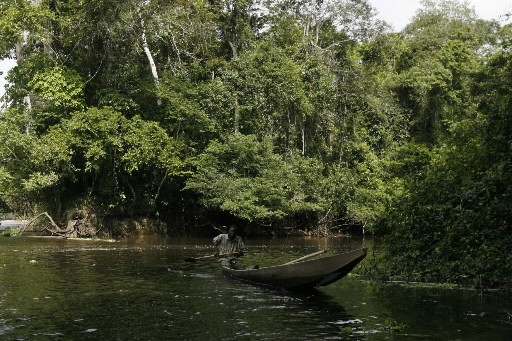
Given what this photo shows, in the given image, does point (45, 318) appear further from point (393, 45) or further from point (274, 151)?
point (393, 45)

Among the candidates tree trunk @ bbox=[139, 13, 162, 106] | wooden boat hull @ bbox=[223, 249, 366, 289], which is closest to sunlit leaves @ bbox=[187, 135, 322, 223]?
tree trunk @ bbox=[139, 13, 162, 106]

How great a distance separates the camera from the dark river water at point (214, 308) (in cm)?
1040

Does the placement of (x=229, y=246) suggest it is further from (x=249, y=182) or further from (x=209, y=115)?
(x=209, y=115)

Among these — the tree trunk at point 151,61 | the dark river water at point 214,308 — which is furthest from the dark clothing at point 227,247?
the tree trunk at point 151,61

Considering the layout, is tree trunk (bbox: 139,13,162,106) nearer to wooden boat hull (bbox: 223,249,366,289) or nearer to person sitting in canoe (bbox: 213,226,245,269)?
person sitting in canoe (bbox: 213,226,245,269)

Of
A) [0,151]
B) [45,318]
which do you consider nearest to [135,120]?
[0,151]

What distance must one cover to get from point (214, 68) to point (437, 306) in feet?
98.8

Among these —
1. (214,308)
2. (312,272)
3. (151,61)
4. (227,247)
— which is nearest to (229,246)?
(227,247)

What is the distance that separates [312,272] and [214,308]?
2628 mm

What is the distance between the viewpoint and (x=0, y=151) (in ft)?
106

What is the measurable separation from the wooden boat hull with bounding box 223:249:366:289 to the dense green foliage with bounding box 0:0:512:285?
1624 cm

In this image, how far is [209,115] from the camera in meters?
37.5

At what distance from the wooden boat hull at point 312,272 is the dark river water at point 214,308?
12.1 inches

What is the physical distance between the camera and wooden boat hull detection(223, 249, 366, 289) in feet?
43.7
